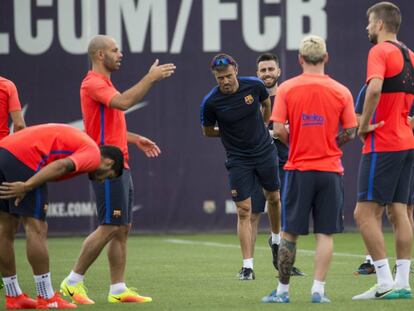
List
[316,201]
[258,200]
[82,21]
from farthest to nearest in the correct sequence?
[82,21] → [258,200] → [316,201]

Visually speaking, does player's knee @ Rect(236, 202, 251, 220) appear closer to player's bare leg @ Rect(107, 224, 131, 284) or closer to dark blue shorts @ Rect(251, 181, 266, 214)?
dark blue shorts @ Rect(251, 181, 266, 214)

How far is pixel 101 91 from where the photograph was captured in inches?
350

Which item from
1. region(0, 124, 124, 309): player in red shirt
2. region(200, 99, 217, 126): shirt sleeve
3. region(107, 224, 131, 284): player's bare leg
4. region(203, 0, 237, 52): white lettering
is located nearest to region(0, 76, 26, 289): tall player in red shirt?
region(200, 99, 217, 126): shirt sleeve

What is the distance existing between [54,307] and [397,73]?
3.20 meters

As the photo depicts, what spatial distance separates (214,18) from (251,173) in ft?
25.2

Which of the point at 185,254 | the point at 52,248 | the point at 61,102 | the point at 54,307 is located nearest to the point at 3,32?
the point at 61,102

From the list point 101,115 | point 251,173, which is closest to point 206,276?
point 251,173

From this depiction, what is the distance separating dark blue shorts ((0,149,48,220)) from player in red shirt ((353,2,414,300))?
2.50 metres

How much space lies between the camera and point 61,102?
18.6m

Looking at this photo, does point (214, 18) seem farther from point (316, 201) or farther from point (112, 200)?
point (316, 201)

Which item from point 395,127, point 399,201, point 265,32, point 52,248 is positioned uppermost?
point 265,32

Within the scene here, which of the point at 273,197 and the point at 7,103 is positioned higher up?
the point at 7,103

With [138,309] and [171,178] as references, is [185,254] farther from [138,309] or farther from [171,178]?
[138,309]

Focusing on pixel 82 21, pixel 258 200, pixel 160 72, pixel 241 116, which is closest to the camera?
pixel 160 72
